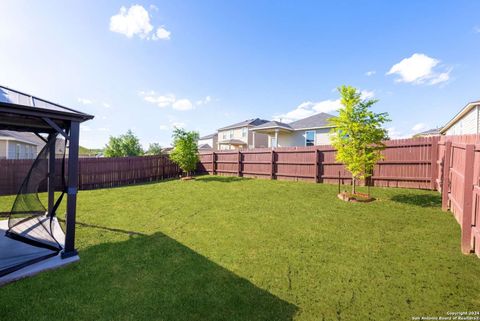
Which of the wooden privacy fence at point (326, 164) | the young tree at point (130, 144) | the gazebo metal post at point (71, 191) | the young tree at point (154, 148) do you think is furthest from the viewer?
the young tree at point (154, 148)

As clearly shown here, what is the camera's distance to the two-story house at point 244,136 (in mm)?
27263

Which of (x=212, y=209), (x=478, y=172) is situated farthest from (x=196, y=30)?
(x=478, y=172)

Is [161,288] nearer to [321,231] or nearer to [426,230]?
[321,231]

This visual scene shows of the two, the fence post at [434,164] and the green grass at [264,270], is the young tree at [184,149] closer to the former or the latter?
the green grass at [264,270]

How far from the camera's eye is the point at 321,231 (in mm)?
4711

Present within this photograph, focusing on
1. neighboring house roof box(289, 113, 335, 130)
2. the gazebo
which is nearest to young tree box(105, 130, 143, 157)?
neighboring house roof box(289, 113, 335, 130)

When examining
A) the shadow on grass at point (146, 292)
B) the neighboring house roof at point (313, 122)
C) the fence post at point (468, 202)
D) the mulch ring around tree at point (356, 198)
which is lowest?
the shadow on grass at point (146, 292)

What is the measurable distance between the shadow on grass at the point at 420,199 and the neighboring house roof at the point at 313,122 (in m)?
11.9

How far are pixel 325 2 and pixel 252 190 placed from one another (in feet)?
34.6

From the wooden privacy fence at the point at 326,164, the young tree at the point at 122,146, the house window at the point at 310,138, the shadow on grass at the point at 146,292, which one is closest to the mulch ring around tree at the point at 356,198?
the wooden privacy fence at the point at 326,164

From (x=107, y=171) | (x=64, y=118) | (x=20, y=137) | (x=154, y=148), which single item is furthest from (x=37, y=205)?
(x=154, y=148)

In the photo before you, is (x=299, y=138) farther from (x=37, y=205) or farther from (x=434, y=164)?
(x=37, y=205)

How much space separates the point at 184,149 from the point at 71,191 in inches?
426

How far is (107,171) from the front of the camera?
43.7 ft
